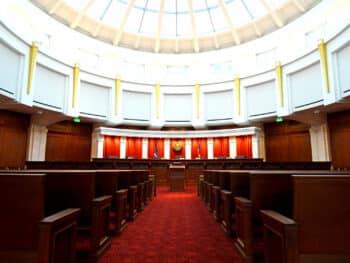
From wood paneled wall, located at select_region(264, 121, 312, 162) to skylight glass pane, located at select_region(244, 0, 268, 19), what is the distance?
600 centimetres

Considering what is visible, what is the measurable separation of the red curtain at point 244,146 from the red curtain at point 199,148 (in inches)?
74.5

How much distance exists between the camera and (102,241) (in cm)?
231

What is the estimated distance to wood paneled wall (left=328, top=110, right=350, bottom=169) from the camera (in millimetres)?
9500

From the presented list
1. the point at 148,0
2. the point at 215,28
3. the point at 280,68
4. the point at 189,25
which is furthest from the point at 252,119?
the point at 148,0

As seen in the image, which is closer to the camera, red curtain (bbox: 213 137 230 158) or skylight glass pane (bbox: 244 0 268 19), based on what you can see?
skylight glass pane (bbox: 244 0 268 19)

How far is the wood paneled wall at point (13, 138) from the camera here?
30.9 feet

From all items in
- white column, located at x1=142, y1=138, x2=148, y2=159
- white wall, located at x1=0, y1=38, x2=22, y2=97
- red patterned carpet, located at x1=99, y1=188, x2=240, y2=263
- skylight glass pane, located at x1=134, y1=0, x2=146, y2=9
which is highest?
skylight glass pane, located at x1=134, y1=0, x2=146, y2=9

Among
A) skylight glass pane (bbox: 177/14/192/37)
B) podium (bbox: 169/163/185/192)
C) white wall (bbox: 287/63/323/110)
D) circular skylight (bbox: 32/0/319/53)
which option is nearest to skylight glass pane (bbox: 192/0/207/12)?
circular skylight (bbox: 32/0/319/53)

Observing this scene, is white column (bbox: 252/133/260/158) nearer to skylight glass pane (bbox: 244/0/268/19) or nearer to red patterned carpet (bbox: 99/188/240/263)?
skylight glass pane (bbox: 244/0/268/19)

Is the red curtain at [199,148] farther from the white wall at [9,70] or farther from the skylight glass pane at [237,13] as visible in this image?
the white wall at [9,70]

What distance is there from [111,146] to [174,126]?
3.89 metres

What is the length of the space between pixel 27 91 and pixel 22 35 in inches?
78.7

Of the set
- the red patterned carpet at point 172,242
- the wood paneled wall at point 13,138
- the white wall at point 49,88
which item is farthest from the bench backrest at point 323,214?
the wood paneled wall at point 13,138

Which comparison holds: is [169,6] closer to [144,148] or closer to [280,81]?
[280,81]
